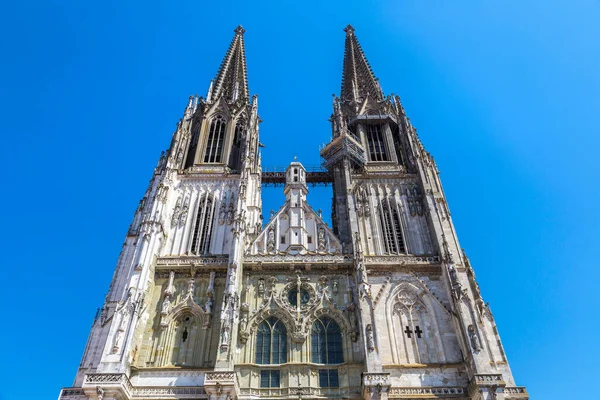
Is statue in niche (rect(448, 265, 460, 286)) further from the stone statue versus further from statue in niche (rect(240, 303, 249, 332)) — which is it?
the stone statue

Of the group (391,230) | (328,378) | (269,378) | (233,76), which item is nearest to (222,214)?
(391,230)

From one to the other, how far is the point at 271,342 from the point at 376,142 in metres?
18.2

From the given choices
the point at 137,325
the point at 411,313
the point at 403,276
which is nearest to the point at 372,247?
the point at 403,276

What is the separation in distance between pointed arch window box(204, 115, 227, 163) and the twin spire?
2.83 meters

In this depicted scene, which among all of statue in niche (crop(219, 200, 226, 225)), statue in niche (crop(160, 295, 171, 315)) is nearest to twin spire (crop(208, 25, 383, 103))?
statue in niche (crop(219, 200, 226, 225))

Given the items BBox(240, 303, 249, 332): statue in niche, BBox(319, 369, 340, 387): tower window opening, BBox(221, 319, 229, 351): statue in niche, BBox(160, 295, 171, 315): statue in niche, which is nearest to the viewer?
BBox(221, 319, 229, 351): statue in niche

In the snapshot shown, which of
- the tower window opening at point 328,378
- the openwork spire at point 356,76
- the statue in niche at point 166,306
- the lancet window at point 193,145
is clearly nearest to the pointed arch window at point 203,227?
the statue in niche at point 166,306

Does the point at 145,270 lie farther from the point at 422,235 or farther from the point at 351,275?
the point at 422,235

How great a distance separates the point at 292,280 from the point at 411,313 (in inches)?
251

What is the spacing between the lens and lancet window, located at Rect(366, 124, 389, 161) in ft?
114

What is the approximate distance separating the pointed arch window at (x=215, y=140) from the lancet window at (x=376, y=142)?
1079 centimetres

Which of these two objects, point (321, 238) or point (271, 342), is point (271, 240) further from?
point (271, 342)

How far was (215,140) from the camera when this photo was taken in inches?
1391

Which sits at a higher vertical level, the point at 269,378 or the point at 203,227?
the point at 203,227
